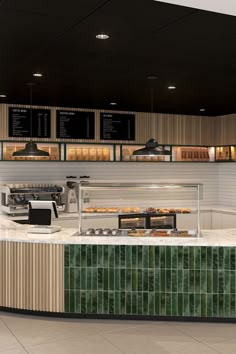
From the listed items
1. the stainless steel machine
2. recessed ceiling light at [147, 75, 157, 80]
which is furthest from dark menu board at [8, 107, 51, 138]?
recessed ceiling light at [147, 75, 157, 80]

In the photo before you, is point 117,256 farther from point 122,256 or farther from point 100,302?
point 100,302

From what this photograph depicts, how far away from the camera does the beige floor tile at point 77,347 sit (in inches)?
141

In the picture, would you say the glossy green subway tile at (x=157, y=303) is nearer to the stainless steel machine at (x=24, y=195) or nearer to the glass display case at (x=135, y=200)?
the glass display case at (x=135, y=200)

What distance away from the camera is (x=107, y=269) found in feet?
14.3

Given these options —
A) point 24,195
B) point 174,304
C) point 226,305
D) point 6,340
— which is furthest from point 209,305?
point 24,195

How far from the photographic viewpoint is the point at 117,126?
7832 mm

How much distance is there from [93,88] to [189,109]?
239 cm

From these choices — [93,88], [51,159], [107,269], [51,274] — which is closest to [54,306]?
[51,274]

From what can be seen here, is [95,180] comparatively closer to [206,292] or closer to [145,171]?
[145,171]

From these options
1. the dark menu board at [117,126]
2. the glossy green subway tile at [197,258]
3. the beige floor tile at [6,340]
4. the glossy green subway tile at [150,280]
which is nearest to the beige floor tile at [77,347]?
the beige floor tile at [6,340]

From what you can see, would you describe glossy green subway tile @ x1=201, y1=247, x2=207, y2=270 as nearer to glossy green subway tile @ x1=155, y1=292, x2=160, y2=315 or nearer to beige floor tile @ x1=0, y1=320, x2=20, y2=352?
glossy green subway tile @ x1=155, y1=292, x2=160, y2=315

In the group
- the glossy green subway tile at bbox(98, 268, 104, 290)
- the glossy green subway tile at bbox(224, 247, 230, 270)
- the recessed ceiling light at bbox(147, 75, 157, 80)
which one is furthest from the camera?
the recessed ceiling light at bbox(147, 75, 157, 80)

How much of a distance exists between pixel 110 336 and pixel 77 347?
0.37m

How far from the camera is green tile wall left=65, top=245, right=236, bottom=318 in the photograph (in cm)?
429
